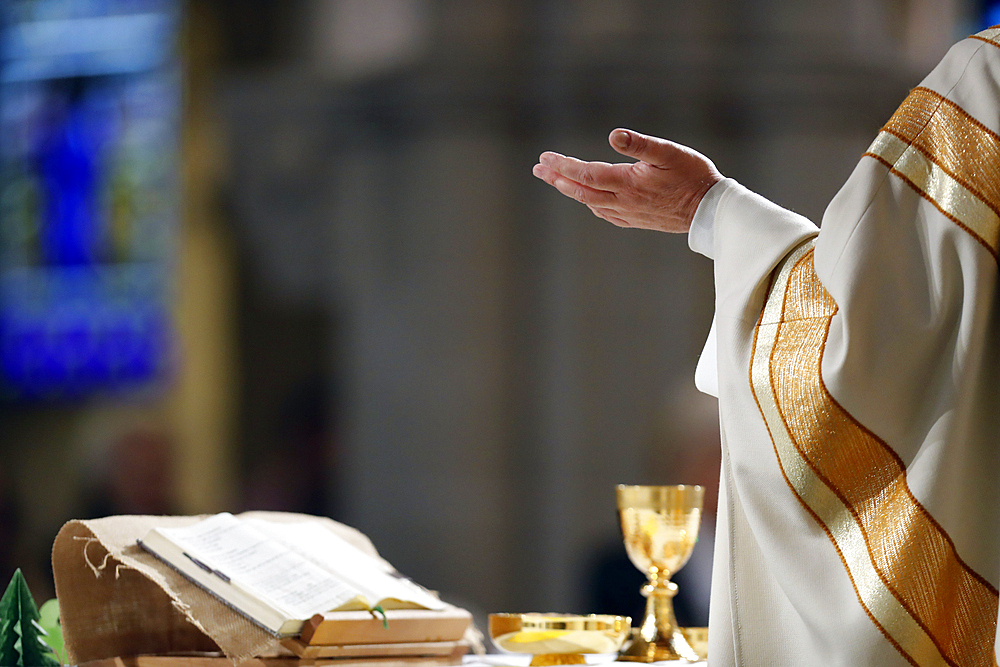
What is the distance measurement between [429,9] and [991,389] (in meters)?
5.21

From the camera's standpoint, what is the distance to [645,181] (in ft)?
4.36

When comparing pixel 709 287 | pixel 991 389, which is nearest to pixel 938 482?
pixel 991 389

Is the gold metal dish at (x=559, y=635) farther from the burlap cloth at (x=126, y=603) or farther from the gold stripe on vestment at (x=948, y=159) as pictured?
the gold stripe on vestment at (x=948, y=159)

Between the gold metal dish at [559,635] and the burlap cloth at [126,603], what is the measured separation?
0.36m

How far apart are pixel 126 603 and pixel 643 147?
3.31 ft

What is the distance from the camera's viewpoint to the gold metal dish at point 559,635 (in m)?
1.58

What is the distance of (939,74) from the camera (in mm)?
1109

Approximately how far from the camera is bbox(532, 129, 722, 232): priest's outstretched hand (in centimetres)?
132

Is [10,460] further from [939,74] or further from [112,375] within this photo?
[939,74]

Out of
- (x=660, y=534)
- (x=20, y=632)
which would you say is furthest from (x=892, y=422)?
(x=20, y=632)

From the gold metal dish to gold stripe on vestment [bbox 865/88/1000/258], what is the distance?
825 mm

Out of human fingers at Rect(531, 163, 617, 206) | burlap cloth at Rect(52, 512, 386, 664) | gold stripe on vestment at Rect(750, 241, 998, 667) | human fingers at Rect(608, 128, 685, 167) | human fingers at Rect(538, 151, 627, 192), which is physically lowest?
burlap cloth at Rect(52, 512, 386, 664)

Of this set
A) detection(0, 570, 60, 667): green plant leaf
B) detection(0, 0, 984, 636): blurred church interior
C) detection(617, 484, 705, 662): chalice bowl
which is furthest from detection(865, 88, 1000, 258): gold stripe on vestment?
detection(0, 0, 984, 636): blurred church interior

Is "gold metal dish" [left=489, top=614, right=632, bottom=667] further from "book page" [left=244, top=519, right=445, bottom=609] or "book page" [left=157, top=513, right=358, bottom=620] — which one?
"book page" [left=157, top=513, right=358, bottom=620]
